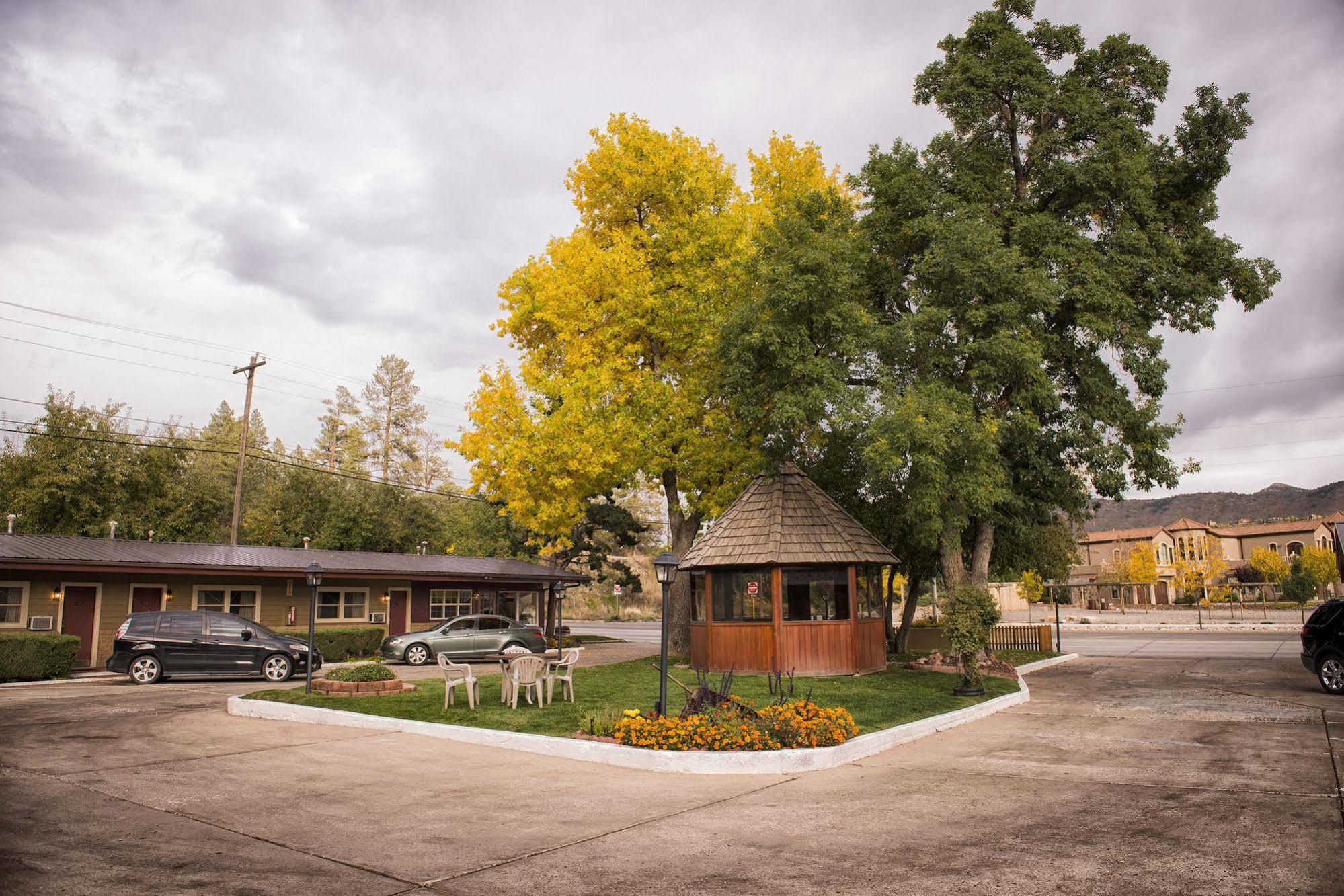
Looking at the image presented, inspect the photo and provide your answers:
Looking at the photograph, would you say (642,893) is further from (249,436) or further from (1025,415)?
(249,436)

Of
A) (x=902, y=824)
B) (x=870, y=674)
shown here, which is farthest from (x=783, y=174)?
(x=902, y=824)

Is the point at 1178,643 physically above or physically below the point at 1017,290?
below

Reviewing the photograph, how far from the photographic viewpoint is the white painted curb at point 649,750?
10047 mm

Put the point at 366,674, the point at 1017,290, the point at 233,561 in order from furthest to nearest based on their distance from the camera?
the point at 233,561 → the point at 1017,290 → the point at 366,674

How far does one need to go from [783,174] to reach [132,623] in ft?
72.6

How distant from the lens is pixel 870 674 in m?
20.1

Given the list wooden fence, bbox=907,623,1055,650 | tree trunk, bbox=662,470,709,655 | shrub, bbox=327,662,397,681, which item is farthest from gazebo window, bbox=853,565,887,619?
shrub, bbox=327,662,397,681

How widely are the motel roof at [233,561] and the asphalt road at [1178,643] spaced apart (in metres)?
10.5

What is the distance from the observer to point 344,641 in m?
27.0

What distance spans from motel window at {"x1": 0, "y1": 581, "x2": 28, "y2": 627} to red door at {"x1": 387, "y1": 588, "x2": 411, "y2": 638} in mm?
10680

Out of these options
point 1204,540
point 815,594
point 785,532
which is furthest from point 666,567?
point 1204,540

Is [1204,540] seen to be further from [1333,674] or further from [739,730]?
[739,730]

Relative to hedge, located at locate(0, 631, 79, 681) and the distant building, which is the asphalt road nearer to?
hedge, located at locate(0, 631, 79, 681)

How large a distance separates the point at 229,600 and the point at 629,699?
1708 cm
